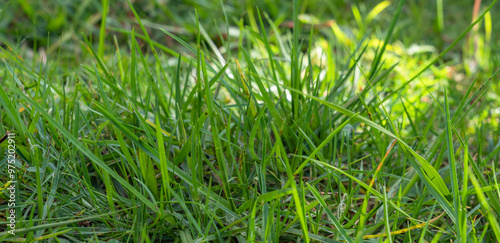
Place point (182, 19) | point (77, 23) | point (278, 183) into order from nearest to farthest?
point (278, 183) < point (77, 23) < point (182, 19)

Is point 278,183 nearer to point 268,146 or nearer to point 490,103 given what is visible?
point 268,146

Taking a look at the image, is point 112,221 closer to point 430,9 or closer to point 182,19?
point 182,19

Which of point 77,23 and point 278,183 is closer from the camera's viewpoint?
point 278,183

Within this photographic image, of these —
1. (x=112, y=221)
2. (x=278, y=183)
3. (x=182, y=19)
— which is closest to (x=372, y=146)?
(x=278, y=183)

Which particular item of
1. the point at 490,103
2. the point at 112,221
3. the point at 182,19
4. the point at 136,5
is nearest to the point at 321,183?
the point at 112,221

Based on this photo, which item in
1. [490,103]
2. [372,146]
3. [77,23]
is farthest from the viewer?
[77,23]

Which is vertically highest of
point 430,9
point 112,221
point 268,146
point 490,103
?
point 430,9

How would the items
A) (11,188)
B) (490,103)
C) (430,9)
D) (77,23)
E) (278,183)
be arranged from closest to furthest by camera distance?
(11,188) < (278,183) < (490,103) < (77,23) < (430,9)

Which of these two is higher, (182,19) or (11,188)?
(182,19)

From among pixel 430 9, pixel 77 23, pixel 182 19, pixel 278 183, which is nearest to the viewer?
pixel 278 183
